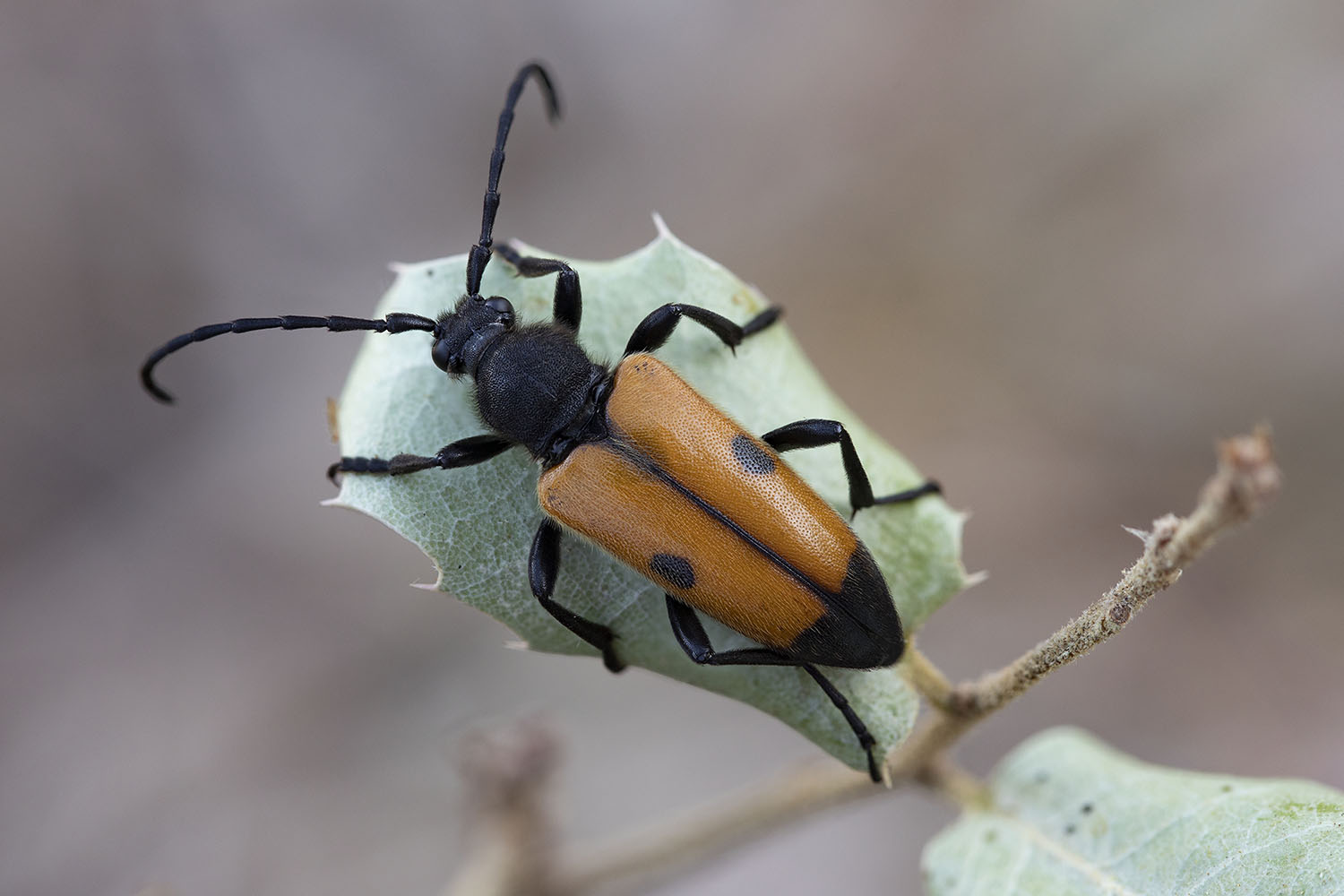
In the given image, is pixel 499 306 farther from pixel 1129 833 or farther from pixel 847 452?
pixel 1129 833

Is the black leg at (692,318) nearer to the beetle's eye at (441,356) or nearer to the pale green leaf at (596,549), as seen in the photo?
the pale green leaf at (596,549)

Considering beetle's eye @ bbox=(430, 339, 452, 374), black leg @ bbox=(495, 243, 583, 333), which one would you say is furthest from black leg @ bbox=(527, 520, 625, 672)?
black leg @ bbox=(495, 243, 583, 333)

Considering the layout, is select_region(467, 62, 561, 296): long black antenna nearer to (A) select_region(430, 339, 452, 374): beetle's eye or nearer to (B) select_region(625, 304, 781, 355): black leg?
(A) select_region(430, 339, 452, 374): beetle's eye

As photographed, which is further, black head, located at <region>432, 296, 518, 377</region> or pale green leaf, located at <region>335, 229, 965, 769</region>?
black head, located at <region>432, 296, 518, 377</region>

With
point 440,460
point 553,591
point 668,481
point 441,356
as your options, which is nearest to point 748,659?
point 553,591

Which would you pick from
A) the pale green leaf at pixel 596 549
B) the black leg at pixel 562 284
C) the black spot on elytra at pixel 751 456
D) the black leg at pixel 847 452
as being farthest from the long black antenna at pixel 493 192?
the black leg at pixel 847 452

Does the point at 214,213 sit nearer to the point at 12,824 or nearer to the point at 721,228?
the point at 721,228
